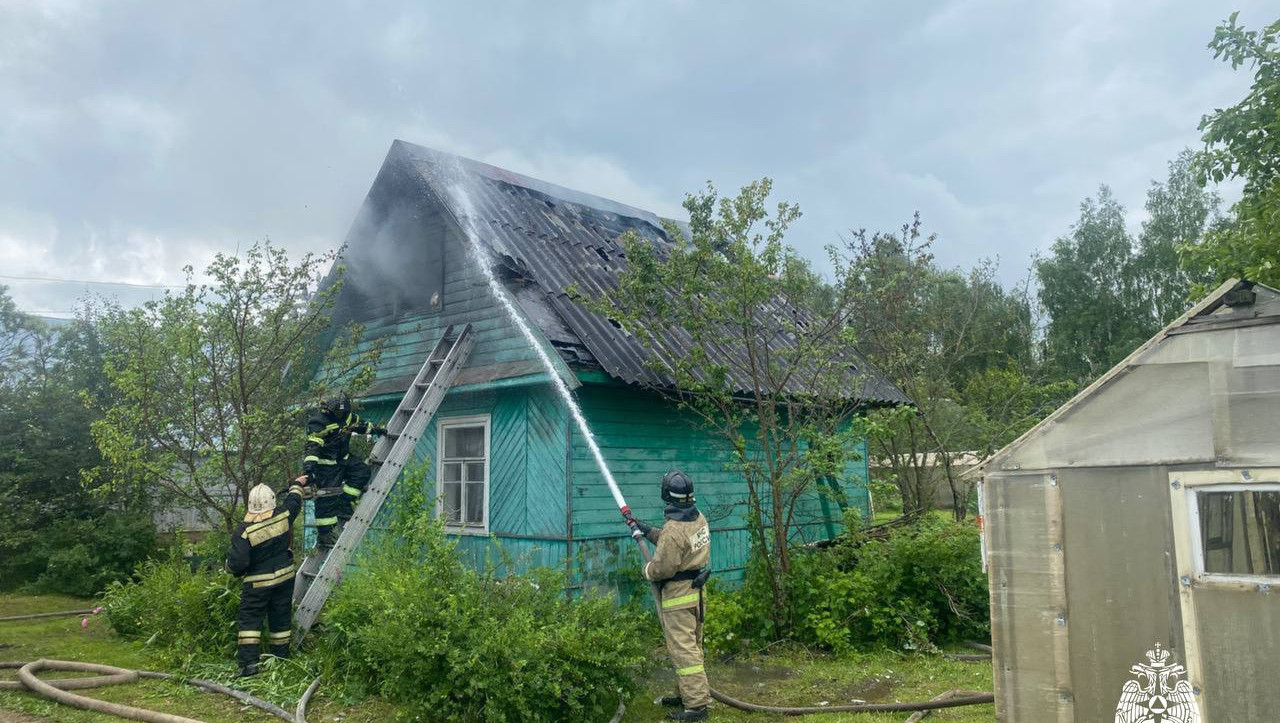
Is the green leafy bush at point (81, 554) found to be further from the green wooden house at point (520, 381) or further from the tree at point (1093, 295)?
the tree at point (1093, 295)

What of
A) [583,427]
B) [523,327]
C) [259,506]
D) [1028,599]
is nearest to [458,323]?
[523,327]

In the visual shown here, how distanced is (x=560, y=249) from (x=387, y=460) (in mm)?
3840

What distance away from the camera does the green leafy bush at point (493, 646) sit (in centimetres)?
521

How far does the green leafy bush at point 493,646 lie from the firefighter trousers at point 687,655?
11.0 inches

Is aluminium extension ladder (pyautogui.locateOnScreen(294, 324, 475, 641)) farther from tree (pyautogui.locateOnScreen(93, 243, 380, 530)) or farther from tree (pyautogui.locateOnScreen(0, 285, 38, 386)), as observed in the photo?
tree (pyautogui.locateOnScreen(0, 285, 38, 386))

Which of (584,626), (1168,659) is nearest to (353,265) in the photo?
(584,626)

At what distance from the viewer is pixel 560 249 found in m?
10.8

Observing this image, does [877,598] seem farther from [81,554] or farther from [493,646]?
[81,554]

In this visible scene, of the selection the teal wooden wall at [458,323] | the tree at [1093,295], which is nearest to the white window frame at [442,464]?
the teal wooden wall at [458,323]

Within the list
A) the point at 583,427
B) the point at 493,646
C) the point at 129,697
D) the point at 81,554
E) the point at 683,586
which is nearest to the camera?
the point at 493,646

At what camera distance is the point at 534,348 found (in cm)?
880

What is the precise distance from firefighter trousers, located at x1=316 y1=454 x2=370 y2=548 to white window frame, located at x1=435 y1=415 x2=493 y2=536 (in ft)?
3.12

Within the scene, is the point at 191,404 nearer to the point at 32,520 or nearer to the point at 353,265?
the point at 353,265

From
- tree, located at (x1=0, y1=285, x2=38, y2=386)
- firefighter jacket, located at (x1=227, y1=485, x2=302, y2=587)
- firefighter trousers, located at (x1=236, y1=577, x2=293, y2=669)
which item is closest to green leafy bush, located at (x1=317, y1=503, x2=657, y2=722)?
firefighter trousers, located at (x1=236, y1=577, x2=293, y2=669)
